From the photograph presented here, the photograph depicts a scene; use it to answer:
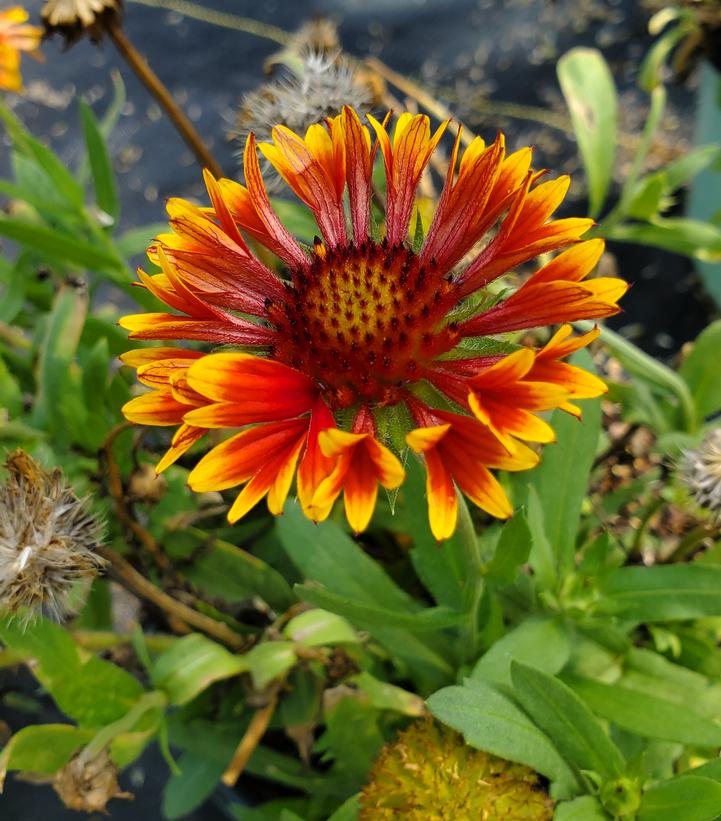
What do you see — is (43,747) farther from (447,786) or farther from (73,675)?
(447,786)

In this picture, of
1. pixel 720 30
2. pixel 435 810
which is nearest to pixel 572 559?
pixel 435 810

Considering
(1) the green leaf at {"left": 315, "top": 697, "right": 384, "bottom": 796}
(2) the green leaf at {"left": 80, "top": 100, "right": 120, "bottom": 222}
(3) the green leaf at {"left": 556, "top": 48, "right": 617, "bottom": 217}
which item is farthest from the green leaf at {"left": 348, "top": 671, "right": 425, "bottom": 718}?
(3) the green leaf at {"left": 556, "top": 48, "right": 617, "bottom": 217}

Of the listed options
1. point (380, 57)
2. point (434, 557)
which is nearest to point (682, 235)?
point (434, 557)

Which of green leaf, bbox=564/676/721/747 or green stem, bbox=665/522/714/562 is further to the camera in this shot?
green stem, bbox=665/522/714/562

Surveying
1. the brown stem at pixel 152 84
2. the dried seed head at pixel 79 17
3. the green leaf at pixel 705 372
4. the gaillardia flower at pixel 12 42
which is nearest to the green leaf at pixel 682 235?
the green leaf at pixel 705 372

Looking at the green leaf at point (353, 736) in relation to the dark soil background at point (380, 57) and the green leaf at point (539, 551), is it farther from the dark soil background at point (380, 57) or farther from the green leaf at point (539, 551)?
the dark soil background at point (380, 57)

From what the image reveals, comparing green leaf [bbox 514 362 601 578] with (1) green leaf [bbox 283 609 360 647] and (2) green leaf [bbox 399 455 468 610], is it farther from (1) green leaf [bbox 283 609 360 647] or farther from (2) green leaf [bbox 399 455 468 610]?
(1) green leaf [bbox 283 609 360 647]
